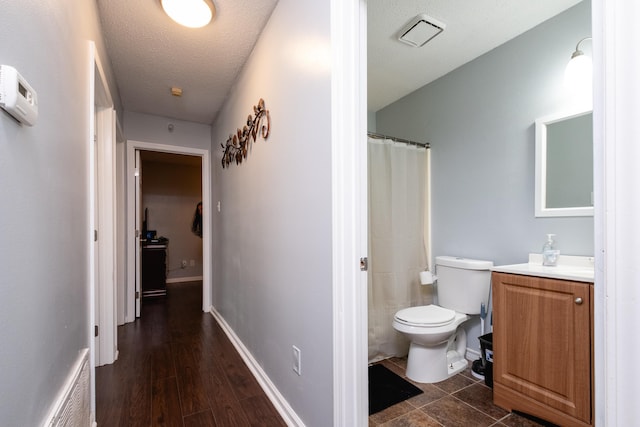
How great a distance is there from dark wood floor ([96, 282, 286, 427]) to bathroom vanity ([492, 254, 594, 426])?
1.33 metres

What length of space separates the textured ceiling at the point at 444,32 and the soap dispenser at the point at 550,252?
4.62 feet

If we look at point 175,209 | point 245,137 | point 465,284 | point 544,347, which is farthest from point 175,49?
point 175,209

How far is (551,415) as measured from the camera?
1502 mm

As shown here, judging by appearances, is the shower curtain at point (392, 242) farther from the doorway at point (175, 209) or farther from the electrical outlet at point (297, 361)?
the doorway at point (175, 209)

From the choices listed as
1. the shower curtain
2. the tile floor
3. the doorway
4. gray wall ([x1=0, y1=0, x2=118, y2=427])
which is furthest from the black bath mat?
the doorway

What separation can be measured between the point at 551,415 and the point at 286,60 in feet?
7.74

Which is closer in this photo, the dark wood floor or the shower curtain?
the dark wood floor

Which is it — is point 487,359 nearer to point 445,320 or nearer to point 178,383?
point 445,320

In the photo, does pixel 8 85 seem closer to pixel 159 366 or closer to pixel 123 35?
pixel 123 35

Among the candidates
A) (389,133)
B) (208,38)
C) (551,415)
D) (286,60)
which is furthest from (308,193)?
(389,133)

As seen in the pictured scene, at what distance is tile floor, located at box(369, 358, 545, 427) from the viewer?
5.24ft

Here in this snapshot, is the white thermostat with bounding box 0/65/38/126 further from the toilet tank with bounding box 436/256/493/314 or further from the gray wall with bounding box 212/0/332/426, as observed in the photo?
the toilet tank with bounding box 436/256/493/314

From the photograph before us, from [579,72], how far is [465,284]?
1501 mm

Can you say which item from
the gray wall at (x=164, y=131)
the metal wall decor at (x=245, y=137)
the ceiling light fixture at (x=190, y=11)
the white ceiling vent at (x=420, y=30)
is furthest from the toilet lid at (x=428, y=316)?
the gray wall at (x=164, y=131)
